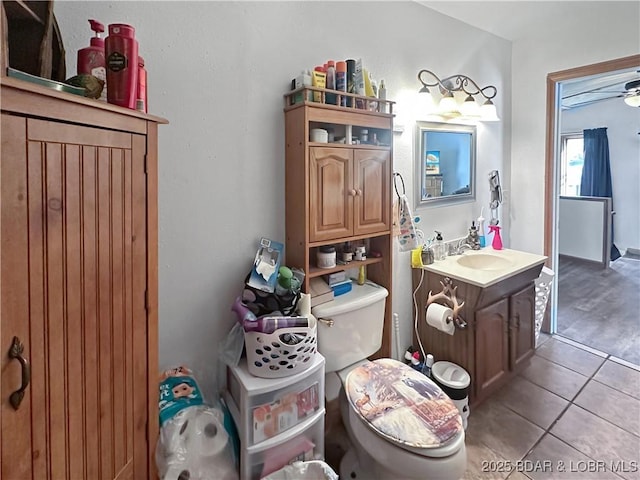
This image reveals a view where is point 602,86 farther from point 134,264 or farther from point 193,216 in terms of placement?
point 134,264

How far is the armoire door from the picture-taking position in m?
0.60

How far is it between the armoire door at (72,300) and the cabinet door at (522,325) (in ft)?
6.58

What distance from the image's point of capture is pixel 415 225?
2.18 metres

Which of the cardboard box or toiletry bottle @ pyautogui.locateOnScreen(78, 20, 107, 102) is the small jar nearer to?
the cardboard box

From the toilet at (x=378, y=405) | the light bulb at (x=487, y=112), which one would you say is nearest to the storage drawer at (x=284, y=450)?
the toilet at (x=378, y=405)

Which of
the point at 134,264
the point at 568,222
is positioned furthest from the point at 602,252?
the point at 134,264

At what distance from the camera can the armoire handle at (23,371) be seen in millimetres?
605

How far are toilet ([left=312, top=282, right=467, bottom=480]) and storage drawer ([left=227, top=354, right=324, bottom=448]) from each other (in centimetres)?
18

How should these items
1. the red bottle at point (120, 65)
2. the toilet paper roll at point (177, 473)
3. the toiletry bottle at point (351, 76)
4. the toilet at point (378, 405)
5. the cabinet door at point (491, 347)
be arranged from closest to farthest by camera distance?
the red bottle at point (120, 65) < the toilet paper roll at point (177, 473) < the toilet at point (378, 405) < the toiletry bottle at point (351, 76) < the cabinet door at point (491, 347)

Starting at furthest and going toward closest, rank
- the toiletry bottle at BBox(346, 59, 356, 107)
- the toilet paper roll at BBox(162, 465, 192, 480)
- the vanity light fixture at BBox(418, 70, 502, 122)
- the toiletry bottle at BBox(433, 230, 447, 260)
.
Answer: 1. the toiletry bottle at BBox(433, 230, 447, 260)
2. the vanity light fixture at BBox(418, 70, 502, 122)
3. the toiletry bottle at BBox(346, 59, 356, 107)
4. the toilet paper roll at BBox(162, 465, 192, 480)

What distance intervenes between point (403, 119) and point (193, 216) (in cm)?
135

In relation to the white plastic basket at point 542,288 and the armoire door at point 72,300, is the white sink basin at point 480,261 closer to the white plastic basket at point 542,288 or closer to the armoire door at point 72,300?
the white plastic basket at point 542,288

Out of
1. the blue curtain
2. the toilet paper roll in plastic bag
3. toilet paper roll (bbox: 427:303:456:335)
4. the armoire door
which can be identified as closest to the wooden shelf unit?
toilet paper roll (bbox: 427:303:456:335)

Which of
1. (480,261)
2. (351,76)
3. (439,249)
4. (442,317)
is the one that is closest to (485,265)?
(480,261)
